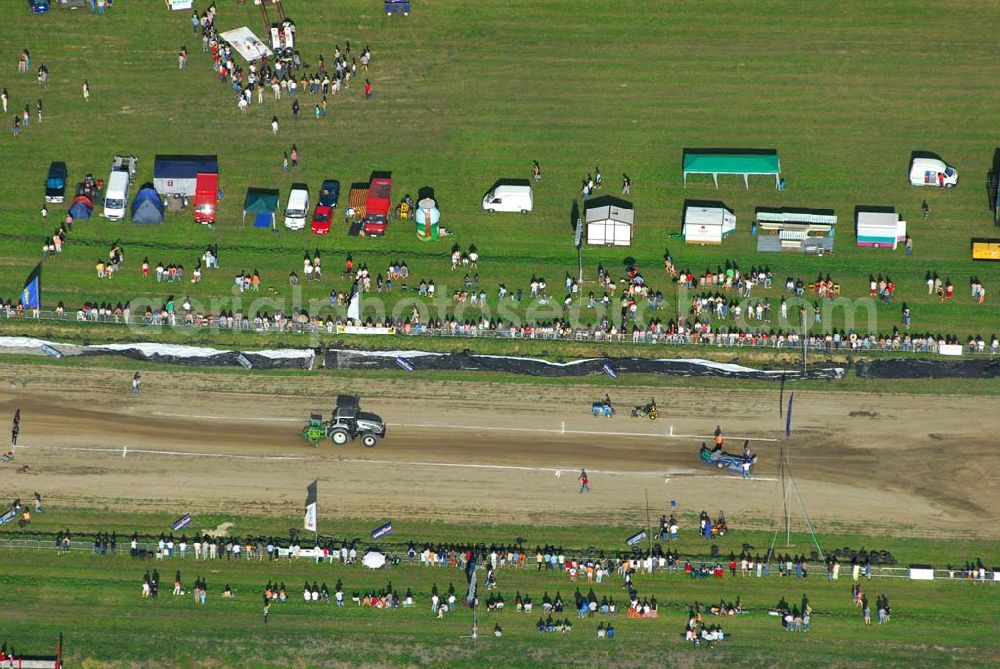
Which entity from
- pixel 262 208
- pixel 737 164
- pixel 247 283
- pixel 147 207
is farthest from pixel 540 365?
pixel 147 207

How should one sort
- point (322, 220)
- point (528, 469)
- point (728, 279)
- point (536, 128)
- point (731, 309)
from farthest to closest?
point (536, 128) < point (322, 220) < point (728, 279) < point (731, 309) < point (528, 469)

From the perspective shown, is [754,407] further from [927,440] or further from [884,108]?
[884,108]

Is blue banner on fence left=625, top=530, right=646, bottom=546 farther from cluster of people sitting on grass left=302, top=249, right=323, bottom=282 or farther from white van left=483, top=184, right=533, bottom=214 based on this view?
cluster of people sitting on grass left=302, top=249, right=323, bottom=282

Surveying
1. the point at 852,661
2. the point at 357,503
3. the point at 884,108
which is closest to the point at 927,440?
the point at 852,661

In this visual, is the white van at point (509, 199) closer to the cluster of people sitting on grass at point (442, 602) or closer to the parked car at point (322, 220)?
the parked car at point (322, 220)

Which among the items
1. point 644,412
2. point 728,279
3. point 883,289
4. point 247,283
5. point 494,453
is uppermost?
point 728,279

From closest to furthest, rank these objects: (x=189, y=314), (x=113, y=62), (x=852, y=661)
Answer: (x=852, y=661) → (x=189, y=314) → (x=113, y=62)

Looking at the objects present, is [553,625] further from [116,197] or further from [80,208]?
[80,208]

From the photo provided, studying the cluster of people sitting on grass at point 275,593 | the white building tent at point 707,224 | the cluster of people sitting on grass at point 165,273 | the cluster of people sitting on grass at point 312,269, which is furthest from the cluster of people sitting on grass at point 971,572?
the cluster of people sitting on grass at point 165,273
